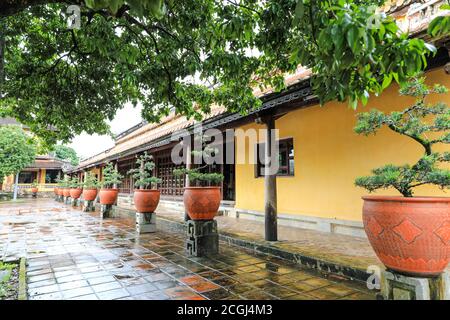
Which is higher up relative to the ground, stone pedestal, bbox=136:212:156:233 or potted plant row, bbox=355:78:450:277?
potted plant row, bbox=355:78:450:277

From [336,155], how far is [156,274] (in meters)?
4.44

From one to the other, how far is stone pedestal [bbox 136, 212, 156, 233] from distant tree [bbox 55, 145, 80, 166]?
47271mm

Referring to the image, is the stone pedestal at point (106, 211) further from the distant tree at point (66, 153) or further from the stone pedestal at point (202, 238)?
the distant tree at point (66, 153)

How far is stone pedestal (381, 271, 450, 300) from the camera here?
2.18 metres

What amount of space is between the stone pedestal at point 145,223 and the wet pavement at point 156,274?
1.05 m

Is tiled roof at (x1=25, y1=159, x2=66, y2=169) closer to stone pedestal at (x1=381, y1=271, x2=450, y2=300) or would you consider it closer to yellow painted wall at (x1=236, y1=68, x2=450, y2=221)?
yellow painted wall at (x1=236, y1=68, x2=450, y2=221)

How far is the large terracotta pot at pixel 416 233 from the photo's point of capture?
214cm

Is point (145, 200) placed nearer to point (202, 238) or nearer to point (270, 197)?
point (202, 238)

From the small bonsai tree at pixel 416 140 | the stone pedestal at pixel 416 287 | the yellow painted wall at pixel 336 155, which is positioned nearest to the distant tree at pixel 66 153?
the yellow painted wall at pixel 336 155

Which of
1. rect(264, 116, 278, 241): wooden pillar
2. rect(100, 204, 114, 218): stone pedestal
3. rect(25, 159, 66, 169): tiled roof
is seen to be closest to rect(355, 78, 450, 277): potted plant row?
rect(264, 116, 278, 241): wooden pillar

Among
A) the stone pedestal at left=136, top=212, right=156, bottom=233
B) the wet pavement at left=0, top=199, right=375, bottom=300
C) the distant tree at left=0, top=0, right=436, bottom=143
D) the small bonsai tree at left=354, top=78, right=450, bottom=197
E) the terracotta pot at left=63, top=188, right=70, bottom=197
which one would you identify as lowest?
the wet pavement at left=0, top=199, right=375, bottom=300

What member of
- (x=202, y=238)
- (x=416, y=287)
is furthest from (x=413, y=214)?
(x=202, y=238)

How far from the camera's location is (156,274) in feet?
12.6
